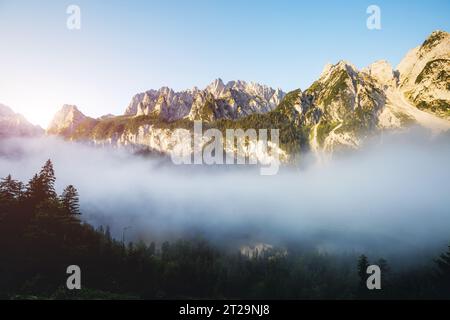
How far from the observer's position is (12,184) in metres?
85.4

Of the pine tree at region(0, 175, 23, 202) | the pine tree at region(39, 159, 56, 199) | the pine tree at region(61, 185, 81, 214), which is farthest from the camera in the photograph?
the pine tree at region(61, 185, 81, 214)

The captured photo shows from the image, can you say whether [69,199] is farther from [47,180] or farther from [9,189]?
[9,189]

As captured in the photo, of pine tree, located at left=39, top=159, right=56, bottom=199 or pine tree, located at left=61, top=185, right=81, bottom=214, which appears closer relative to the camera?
pine tree, located at left=39, top=159, right=56, bottom=199

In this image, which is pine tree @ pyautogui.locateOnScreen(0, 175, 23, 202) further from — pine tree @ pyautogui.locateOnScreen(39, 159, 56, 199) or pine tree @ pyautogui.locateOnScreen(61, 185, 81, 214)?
pine tree @ pyautogui.locateOnScreen(61, 185, 81, 214)

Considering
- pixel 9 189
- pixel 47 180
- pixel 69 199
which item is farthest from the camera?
pixel 69 199

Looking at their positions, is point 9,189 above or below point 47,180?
below

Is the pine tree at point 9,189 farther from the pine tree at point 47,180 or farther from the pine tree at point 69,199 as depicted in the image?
the pine tree at point 69,199

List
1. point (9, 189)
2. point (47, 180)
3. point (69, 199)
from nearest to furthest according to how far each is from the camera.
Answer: point (9, 189)
point (47, 180)
point (69, 199)

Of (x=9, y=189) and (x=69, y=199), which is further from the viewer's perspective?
(x=69, y=199)

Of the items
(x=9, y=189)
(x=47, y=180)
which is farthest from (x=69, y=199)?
(x=9, y=189)

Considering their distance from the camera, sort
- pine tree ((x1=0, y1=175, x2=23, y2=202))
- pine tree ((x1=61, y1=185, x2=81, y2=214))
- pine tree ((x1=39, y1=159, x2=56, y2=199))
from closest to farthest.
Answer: pine tree ((x1=0, y1=175, x2=23, y2=202)) < pine tree ((x1=39, y1=159, x2=56, y2=199)) < pine tree ((x1=61, y1=185, x2=81, y2=214))

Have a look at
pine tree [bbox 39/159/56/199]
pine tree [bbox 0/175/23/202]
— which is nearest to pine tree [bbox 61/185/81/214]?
pine tree [bbox 39/159/56/199]
